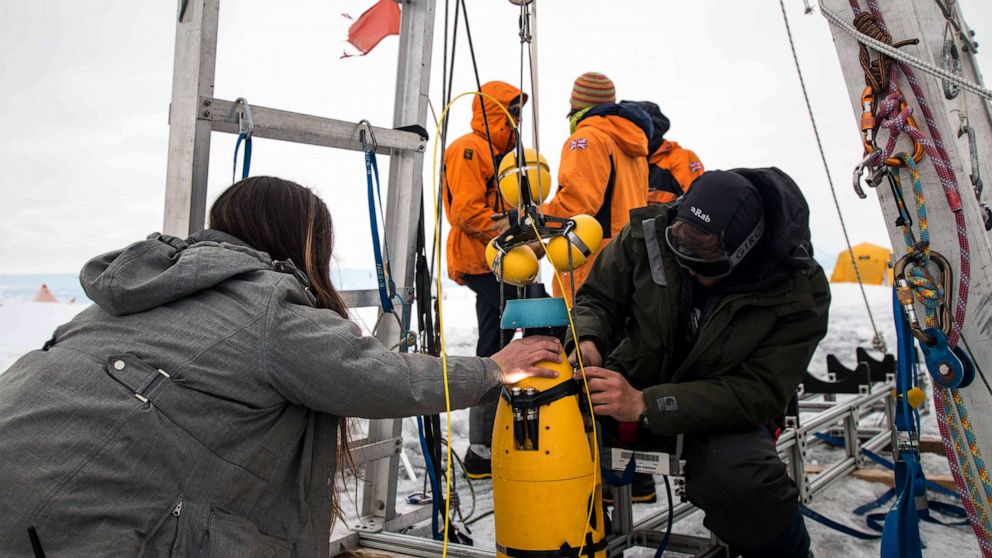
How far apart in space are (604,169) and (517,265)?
170 cm

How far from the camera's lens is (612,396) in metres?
1.73

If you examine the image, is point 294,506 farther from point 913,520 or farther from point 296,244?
point 913,520

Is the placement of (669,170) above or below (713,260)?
above

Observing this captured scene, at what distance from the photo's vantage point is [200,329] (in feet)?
4.04

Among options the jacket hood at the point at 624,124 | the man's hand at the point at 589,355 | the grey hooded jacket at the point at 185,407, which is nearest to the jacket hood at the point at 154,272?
the grey hooded jacket at the point at 185,407

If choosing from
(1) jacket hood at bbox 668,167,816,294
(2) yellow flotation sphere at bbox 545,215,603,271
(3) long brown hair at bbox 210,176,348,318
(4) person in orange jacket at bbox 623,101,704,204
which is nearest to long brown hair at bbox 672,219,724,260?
(1) jacket hood at bbox 668,167,816,294

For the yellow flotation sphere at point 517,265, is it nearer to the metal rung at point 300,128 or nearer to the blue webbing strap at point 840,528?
the metal rung at point 300,128

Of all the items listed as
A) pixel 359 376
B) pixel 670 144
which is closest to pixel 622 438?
pixel 359 376

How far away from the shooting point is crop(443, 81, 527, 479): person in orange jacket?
3416 millimetres

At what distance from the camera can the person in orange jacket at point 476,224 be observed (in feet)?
11.2

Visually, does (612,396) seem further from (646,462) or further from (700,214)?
(700,214)

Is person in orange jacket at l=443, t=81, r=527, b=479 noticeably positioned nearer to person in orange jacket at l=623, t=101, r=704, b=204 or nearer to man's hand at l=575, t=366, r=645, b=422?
person in orange jacket at l=623, t=101, r=704, b=204

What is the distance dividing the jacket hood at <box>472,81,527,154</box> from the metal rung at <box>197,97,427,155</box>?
1150 millimetres

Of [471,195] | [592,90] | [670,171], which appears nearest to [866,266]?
[670,171]
